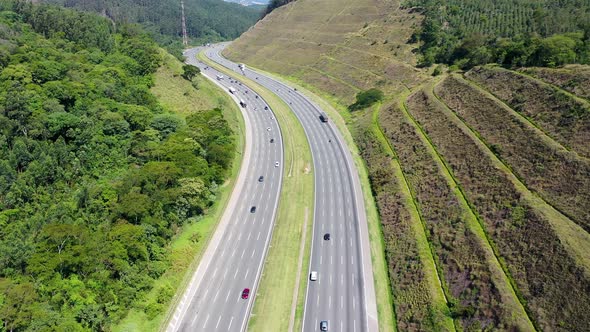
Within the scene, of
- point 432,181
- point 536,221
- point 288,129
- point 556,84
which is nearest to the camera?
point 536,221

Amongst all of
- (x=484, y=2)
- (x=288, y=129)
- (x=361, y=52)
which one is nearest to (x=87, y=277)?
(x=288, y=129)

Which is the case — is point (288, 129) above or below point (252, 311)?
above

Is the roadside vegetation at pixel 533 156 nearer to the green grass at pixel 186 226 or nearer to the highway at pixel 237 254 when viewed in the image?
the highway at pixel 237 254

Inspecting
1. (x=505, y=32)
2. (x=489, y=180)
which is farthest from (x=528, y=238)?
(x=505, y=32)

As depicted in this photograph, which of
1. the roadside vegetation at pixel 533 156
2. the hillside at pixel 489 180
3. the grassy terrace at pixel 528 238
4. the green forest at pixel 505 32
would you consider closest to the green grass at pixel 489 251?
the hillside at pixel 489 180

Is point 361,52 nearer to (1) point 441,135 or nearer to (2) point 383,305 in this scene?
(1) point 441,135

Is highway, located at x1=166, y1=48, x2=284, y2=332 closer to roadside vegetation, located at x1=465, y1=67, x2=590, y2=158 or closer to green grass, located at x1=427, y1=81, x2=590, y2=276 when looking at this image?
green grass, located at x1=427, y1=81, x2=590, y2=276
